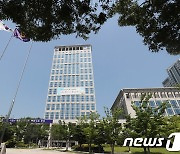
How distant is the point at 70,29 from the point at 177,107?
8400 centimetres

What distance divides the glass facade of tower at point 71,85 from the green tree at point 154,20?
79902 millimetres

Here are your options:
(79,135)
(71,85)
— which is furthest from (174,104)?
(79,135)

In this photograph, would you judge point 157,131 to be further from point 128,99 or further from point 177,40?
point 128,99

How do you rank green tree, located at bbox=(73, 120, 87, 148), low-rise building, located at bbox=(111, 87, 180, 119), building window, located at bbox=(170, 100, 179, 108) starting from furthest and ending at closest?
building window, located at bbox=(170, 100, 179, 108), low-rise building, located at bbox=(111, 87, 180, 119), green tree, located at bbox=(73, 120, 87, 148)

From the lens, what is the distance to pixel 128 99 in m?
81.4

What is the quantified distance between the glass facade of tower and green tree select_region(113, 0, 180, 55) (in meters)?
79.9

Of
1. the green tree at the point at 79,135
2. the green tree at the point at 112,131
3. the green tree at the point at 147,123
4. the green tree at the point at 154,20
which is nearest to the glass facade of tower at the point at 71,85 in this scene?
the green tree at the point at 79,135

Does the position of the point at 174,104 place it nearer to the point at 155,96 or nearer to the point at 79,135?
the point at 155,96

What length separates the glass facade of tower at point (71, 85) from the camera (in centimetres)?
9431

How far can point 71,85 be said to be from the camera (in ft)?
338

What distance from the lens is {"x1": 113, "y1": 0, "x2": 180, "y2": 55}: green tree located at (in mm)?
5707

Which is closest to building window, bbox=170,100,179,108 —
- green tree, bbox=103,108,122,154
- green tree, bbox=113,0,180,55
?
green tree, bbox=103,108,122,154

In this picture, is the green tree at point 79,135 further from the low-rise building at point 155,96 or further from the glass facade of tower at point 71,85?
the glass facade of tower at point 71,85

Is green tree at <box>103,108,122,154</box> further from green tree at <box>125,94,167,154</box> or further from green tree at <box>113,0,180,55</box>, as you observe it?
green tree at <box>113,0,180,55</box>
